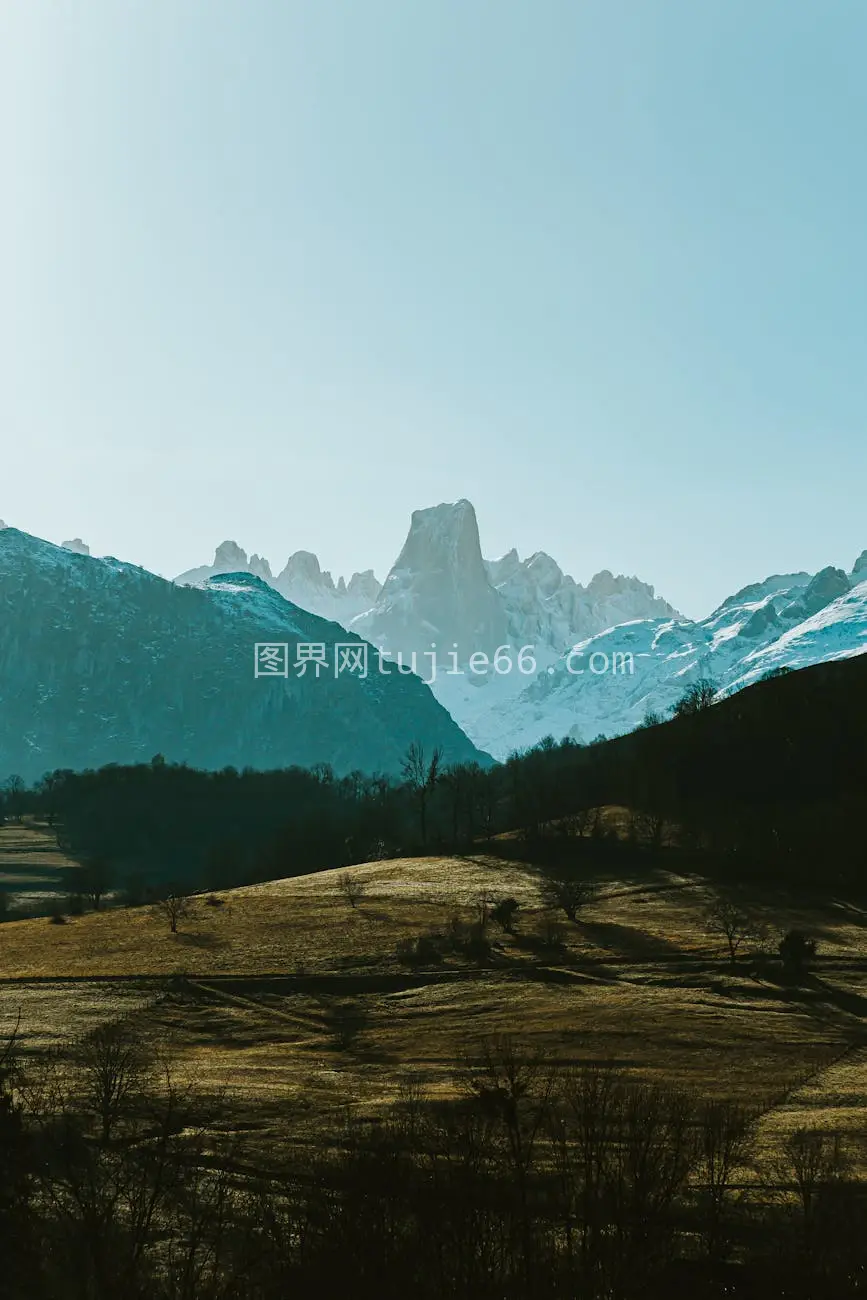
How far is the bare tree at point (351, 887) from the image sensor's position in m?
138

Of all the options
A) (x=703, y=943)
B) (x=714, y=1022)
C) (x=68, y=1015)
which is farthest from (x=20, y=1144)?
(x=703, y=943)

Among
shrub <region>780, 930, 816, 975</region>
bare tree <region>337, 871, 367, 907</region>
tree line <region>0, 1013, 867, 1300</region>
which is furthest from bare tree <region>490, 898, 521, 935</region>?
tree line <region>0, 1013, 867, 1300</region>

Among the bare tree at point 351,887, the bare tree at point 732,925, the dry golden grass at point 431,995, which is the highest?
the bare tree at point 351,887

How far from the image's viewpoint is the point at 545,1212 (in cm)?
3400

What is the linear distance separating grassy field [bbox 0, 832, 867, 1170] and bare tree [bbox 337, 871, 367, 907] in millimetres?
1340

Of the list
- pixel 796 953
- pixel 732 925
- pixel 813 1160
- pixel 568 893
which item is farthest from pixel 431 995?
pixel 813 1160

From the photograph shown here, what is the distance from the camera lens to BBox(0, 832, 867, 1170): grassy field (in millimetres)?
68562

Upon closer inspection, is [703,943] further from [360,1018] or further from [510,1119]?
[510,1119]

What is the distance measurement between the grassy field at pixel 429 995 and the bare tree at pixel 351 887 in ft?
4.40

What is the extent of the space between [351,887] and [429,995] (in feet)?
163

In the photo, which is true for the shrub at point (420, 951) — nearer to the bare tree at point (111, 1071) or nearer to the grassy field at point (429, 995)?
the grassy field at point (429, 995)

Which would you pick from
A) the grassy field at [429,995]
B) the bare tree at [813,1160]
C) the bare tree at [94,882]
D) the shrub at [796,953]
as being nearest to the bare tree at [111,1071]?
the grassy field at [429,995]

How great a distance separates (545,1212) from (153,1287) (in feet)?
38.0

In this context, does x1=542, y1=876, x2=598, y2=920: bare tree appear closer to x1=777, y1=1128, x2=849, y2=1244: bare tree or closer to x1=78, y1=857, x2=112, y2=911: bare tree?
x1=78, y1=857, x2=112, y2=911: bare tree
